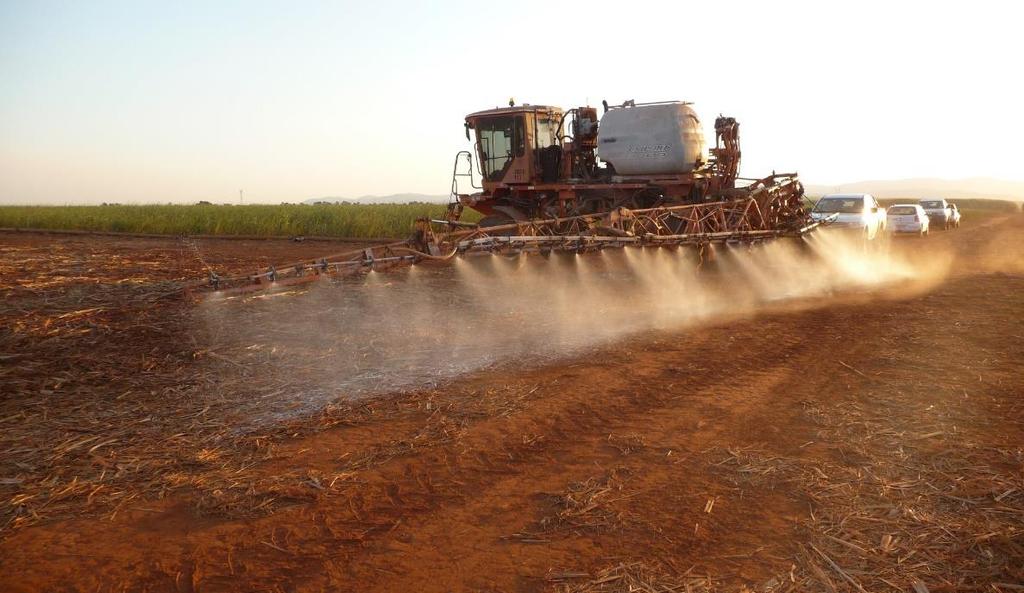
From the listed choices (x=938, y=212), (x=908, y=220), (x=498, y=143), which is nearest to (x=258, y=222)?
(x=498, y=143)

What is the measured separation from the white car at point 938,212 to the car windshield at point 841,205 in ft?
58.9

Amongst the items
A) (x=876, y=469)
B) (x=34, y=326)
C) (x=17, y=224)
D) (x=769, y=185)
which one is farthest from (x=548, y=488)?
(x=17, y=224)

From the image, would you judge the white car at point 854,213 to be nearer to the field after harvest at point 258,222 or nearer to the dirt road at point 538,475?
the dirt road at point 538,475

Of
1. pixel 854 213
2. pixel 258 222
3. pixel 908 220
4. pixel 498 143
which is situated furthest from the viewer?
pixel 258 222

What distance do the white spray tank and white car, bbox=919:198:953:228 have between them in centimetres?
2799

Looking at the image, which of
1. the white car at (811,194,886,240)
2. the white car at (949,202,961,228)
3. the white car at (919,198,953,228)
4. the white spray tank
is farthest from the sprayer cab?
the white car at (949,202,961,228)

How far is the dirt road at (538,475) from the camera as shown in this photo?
3.75 metres

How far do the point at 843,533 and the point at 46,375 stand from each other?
25.1ft

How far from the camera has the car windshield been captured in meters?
21.1

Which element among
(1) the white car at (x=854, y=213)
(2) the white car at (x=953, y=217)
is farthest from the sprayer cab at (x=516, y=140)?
(2) the white car at (x=953, y=217)

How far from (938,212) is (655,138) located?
1157 inches

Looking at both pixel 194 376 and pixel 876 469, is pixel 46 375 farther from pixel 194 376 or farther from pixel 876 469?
pixel 876 469

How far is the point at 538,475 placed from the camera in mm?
4914

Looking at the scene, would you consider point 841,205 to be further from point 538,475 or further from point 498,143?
point 538,475
